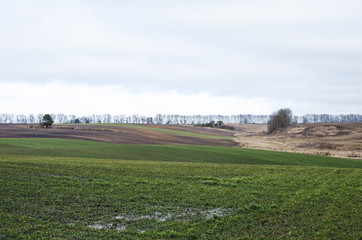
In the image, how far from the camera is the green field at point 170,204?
35.5 feet

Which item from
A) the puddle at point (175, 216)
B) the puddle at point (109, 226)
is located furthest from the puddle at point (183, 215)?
the puddle at point (109, 226)

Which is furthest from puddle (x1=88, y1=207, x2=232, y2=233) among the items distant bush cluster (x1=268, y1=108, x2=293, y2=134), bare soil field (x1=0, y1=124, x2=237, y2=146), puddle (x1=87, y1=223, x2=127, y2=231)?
distant bush cluster (x1=268, y1=108, x2=293, y2=134)

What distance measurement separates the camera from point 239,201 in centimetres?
1550

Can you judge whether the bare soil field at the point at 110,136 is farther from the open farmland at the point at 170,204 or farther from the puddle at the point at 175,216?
the puddle at the point at 175,216

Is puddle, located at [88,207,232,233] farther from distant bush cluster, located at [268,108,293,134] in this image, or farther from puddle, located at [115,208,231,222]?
distant bush cluster, located at [268,108,293,134]

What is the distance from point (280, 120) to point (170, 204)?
122 m

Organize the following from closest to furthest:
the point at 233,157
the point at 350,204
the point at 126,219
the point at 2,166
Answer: the point at 126,219, the point at 350,204, the point at 2,166, the point at 233,157

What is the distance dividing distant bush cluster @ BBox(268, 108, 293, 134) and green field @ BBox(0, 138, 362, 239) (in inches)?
4244

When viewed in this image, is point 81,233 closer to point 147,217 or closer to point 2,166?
point 147,217

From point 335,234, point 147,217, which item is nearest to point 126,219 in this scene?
point 147,217

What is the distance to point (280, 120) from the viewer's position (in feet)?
418

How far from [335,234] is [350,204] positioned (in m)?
4.83

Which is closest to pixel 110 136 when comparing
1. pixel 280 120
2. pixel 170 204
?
pixel 170 204

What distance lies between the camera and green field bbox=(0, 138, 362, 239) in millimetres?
10828
